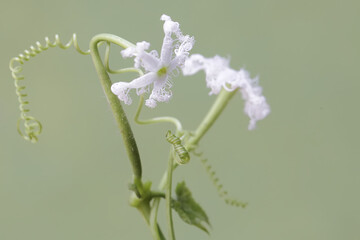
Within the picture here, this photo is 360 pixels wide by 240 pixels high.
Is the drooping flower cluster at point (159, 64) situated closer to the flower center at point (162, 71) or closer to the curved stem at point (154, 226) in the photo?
the flower center at point (162, 71)

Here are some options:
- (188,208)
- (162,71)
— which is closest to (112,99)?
(162,71)

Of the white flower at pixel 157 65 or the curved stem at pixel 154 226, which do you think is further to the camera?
the curved stem at pixel 154 226

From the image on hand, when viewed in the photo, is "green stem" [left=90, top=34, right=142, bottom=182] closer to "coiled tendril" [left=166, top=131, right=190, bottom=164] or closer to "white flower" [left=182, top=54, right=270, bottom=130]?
"coiled tendril" [left=166, top=131, right=190, bottom=164]

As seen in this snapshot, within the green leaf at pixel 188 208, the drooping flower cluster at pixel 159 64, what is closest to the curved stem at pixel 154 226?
the green leaf at pixel 188 208

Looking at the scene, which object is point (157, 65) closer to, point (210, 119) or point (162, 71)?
point (162, 71)

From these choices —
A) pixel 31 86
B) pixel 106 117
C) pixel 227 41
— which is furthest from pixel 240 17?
pixel 31 86

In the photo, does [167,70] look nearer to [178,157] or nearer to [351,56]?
[178,157]
